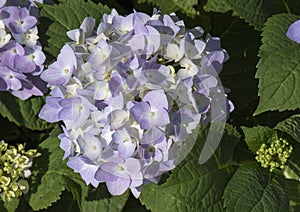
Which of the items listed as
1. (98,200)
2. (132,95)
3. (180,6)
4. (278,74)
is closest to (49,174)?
(98,200)

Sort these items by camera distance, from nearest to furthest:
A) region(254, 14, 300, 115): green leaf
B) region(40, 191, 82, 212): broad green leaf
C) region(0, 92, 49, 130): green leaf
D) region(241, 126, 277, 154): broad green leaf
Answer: region(254, 14, 300, 115): green leaf < region(241, 126, 277, 154): broad green leaf < region(0, 92, 49, 130): green leaf < region(40, 191, 82, 212): broad green leaf

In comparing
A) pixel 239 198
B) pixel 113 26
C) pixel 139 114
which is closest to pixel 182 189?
pixel 239 198

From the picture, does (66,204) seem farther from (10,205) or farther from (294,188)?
(294,188)

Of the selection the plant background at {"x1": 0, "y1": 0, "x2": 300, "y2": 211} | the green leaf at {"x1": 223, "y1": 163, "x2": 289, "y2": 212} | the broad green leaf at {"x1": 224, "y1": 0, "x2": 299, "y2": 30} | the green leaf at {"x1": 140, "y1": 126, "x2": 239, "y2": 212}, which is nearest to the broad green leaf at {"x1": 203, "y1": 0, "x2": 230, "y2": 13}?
the plant background at {"x1": 0, "y1": 0, "x2": 300, "y2": 211}

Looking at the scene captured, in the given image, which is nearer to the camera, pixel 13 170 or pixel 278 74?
pixel 278 74

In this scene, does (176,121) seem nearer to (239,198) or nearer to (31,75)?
(239,198)

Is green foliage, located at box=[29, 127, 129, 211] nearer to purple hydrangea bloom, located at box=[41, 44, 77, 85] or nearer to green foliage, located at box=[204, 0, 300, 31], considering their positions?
purple hydrangea bloom, located at box=[41, 44, 77, 85]
